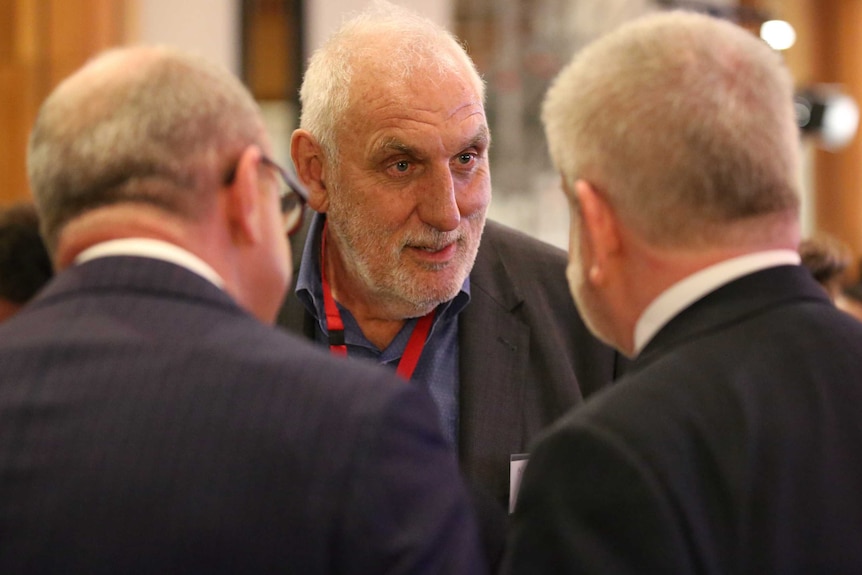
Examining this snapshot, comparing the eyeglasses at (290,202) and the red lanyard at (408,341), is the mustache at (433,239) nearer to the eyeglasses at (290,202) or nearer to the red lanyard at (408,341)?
the red lanyard at (408,341)

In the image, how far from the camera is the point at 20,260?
3006 mm

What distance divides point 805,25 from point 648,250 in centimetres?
706

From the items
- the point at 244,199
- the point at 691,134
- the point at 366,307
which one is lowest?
the point at 366,307

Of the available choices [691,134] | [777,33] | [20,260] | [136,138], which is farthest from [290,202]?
[777,33]

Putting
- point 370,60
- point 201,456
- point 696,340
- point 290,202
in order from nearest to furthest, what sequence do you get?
point 201,456, point 696,340, point 290,202, point 370,60

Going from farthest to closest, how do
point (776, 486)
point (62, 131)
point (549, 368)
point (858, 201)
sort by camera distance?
1. point (858, 201)
2. point (549, 368)
3. point (62, 131)
4. point (776, 486)

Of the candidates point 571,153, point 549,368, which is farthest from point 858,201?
point 571,153

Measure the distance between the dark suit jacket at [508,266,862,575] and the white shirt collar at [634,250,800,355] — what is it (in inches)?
2.7

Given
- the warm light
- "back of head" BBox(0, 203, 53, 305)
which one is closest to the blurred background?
the warm light

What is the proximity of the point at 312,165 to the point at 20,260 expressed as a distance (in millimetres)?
955

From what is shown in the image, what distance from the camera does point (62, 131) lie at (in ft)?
4.55

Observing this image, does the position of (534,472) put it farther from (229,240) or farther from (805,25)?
(805,25)

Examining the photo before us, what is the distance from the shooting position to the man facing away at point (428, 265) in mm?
2455

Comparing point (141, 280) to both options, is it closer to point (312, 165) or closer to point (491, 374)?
point (491, 374)
